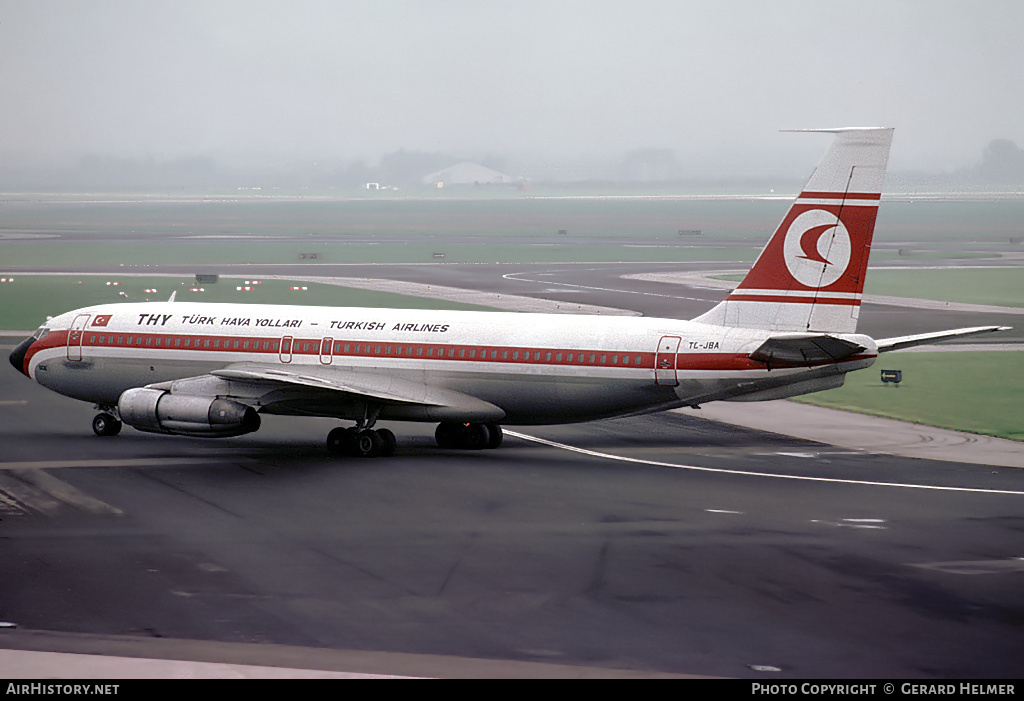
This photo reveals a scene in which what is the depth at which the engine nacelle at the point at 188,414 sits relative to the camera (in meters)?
37.5

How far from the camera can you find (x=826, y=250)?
37.4 m

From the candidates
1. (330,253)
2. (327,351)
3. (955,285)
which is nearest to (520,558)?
(327,351)

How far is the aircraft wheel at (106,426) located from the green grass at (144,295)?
33.3m

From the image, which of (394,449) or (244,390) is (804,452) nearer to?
(394,449)

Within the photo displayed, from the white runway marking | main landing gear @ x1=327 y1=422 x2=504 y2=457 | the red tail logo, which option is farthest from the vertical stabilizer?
main landing gear @ x1=327 y1=422 x2=504 y2=457

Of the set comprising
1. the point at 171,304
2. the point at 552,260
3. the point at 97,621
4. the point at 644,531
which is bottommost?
the point at 97,621

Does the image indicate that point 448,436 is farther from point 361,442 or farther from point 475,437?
point 361,442

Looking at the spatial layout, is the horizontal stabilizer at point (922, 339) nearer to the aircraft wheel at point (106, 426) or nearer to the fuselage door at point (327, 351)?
the fuselage door at point (327, 351)

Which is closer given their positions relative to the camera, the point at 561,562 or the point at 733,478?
the point at 561,562

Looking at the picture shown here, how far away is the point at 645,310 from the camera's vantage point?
82125 mm

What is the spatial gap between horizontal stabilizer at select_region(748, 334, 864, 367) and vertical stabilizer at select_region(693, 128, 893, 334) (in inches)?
57.6

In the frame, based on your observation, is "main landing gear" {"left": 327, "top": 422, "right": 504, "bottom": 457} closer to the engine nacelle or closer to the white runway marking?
the white runway marking

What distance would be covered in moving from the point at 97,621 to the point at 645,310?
6233cm
